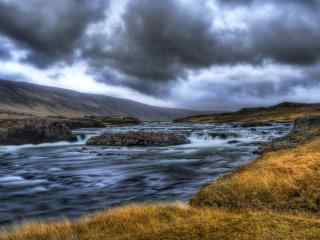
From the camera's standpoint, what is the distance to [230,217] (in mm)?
10227

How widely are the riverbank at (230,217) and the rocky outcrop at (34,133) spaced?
48.6 meters

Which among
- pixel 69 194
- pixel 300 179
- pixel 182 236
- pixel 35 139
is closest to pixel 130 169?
pixel 69 194

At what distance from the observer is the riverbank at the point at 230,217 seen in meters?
8.80

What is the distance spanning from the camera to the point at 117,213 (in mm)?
11461

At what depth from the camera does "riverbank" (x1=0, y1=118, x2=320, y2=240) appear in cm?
880

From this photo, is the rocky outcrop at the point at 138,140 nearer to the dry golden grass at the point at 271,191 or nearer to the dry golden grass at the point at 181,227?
the dry golden grass at the point at 271,191

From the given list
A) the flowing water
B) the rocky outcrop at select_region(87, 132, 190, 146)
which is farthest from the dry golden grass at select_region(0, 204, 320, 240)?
the rocky outcrop at select_region(87, 132, 190, 146)

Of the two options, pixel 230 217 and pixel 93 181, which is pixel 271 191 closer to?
pixel 230 217

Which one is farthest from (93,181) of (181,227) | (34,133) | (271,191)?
(34,133)

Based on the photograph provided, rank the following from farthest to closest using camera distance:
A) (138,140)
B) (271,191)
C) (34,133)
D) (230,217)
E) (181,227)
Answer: (34,133) < (138,140) < (271,191) < (230,217) < (181,227)

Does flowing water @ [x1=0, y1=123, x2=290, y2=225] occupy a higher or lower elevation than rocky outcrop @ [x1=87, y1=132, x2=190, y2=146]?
lower

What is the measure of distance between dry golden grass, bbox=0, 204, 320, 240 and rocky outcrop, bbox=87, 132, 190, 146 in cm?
3899

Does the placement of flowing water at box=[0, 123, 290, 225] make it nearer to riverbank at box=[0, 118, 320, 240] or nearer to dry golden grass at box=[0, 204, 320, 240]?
riverbank at box=[0, 118, 320, 240]

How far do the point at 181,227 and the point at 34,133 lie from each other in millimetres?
53783
